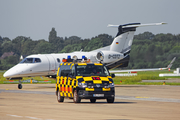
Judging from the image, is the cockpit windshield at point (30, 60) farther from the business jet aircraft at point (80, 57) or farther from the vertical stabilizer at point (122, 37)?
the vertical stabilizer at point (122, 37)

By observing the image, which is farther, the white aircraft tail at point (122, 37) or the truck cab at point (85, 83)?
the white aircraft tail at point (122, 37)

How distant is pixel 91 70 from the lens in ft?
65.4

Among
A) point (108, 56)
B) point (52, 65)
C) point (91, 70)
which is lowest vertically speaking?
point (91, 70)

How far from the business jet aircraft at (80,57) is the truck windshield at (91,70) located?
1548 centimetres

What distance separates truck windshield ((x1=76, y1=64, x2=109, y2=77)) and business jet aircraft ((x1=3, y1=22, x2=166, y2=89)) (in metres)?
15.5

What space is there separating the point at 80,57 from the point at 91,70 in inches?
863

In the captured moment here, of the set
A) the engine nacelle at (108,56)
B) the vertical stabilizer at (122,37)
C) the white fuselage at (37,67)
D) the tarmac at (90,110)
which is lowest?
the tarmac at (90,110)

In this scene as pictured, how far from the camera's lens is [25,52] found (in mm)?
181750

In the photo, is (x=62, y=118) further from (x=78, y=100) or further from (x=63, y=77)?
(x=63, y=77)

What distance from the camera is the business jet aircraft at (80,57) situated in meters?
37.6

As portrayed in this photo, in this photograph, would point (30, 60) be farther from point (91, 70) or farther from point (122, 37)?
point (91, 70)

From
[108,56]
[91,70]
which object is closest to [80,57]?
[108,56]

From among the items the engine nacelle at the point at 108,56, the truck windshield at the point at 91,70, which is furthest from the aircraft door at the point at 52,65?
the truck windshield at the point at 91,70

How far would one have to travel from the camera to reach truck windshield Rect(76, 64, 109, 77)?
19.6m
